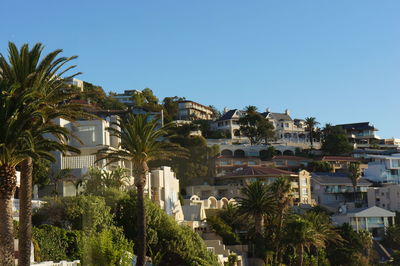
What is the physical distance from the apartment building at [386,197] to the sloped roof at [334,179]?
18.6ft

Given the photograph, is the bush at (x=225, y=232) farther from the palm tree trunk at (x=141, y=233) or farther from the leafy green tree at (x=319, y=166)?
the leafy green tree at (x=319, y=166)

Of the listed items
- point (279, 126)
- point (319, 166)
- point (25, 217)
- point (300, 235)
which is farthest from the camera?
point (279, 126)

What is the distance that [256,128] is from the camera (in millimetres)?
142375

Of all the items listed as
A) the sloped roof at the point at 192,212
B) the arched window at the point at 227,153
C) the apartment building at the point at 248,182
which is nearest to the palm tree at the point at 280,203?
the sloped roof at the point at 192,212

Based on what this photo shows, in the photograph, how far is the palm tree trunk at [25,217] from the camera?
24.5m

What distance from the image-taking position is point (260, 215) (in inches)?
2544

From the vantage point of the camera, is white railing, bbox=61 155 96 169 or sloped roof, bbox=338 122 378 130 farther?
sloped roof, bbox=338 122 378 130

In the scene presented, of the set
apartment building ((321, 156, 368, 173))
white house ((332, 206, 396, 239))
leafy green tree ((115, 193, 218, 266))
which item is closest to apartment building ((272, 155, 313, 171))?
apartment building ((321, 156, 368, 173))

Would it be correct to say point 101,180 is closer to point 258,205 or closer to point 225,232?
point 225,232

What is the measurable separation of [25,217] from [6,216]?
120 centimetres

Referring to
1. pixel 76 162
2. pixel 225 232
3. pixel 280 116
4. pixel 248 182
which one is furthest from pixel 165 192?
pixel 280 116

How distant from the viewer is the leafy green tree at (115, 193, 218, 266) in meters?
45.3

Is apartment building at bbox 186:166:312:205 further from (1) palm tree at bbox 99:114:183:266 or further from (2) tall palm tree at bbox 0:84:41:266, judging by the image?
(2) tall palm tree at bbox 0:84:41:266

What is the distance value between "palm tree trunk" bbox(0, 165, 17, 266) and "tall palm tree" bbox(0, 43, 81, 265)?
0.77 m
